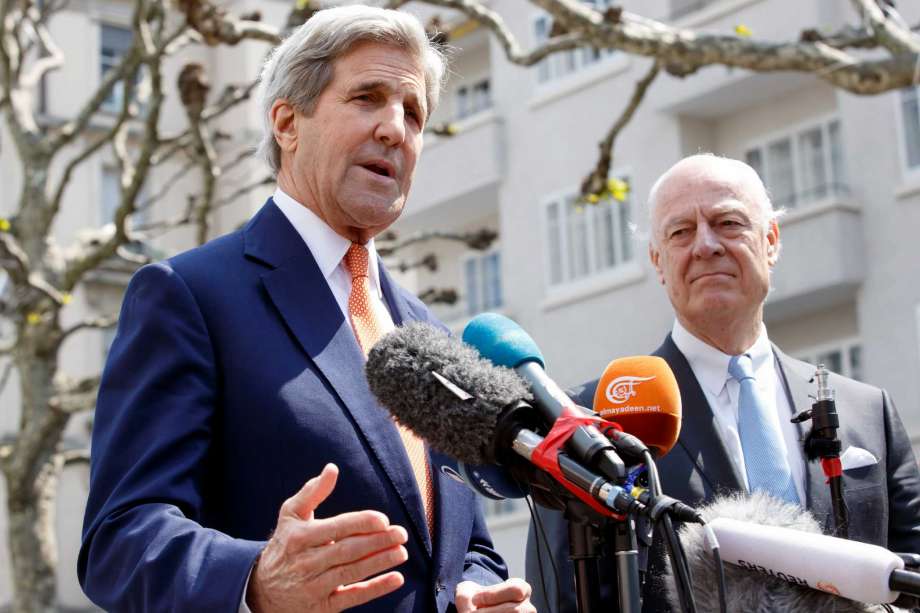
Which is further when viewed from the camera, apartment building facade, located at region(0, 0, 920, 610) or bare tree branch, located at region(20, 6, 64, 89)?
apartment building facade, located at region(0, 0, 920, 610)

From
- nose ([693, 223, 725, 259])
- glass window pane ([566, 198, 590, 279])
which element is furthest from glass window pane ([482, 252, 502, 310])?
nose ([693, 223, 725, 259])

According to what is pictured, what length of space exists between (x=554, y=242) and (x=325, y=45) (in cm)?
2297

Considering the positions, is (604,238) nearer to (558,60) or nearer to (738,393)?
(558,60)

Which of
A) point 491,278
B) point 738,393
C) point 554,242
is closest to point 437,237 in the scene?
point 738,393

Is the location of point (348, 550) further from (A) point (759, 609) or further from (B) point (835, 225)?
(B) point (835, 225)

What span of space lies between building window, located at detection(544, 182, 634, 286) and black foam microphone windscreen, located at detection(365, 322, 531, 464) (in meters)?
22.9

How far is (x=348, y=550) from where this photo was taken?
299cm

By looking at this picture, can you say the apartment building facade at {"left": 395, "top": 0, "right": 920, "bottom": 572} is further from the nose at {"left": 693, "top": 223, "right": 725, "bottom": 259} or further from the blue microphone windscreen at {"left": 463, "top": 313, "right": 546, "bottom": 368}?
the blue microphone windscreen at {"left": 463, "top": 313, "right": 546, "bottom": 368}

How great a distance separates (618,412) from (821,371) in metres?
1.17

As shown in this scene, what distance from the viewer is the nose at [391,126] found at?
4.11 meters

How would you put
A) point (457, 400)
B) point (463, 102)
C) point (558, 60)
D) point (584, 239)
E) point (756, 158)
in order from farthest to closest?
point (463, 102) < point (558, 60) < point (584, 239) < point (756, 158) < point (457, 400)

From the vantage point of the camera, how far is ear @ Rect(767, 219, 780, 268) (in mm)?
5410

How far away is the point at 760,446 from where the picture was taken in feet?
16.1

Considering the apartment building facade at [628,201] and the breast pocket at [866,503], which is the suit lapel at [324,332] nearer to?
the breast pocket at [866,503]
